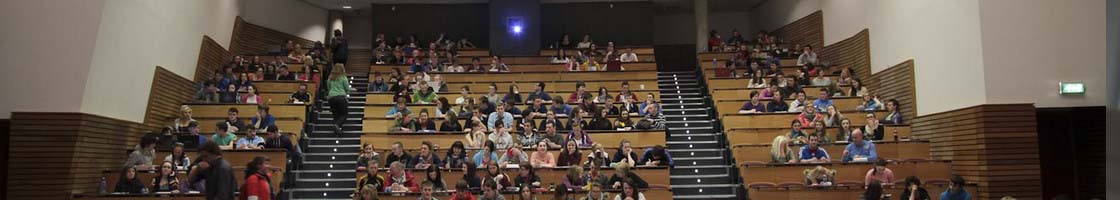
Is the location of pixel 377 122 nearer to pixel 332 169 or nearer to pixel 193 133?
pixel 332 169

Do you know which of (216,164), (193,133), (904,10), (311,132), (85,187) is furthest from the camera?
(311,132)

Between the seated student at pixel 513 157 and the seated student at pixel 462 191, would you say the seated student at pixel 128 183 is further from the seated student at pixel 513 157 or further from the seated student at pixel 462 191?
the seated student at pixel 513 157

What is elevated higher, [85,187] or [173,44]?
[173,44]

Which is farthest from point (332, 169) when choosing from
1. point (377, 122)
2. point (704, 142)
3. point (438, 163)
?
point (704, 142)

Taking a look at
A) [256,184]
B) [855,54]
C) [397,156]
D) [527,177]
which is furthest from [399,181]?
[855,54]

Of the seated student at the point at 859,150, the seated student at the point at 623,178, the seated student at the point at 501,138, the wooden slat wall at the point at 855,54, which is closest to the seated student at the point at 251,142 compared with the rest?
the seated student at the point at 501,138

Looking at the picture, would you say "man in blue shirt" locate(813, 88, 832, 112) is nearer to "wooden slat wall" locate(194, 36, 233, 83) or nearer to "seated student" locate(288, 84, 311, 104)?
"seated student" locate(288, 84, 311, 104)

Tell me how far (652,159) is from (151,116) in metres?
6.50

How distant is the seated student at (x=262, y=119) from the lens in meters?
13.5

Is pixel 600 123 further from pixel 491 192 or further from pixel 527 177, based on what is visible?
pixel 491 192

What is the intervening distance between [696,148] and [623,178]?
141 inches

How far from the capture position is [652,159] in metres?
12.4

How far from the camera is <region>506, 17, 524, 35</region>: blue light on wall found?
2216 cm

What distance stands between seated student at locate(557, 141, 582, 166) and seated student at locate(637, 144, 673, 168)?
29.6 inches
